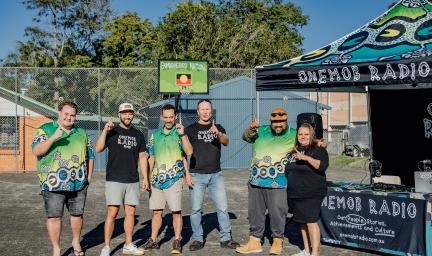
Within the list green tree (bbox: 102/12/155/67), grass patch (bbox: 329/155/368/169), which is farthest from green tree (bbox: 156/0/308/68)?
grass patch (bbox: 329/155/368/169)

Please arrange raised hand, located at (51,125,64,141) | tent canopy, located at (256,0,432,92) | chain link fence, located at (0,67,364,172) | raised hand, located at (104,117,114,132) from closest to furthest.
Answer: raised hand, located at (51,125,64,141) → raised hand, located at (104,117,114,132) → tent canopy, located at (256,0,432,92) → chain link fence, located at (0,67,364,172)

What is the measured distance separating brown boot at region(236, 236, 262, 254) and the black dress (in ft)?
2.77

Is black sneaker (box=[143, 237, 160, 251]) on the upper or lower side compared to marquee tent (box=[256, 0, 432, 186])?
lower

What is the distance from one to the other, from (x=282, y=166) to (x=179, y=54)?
24926 millimetres

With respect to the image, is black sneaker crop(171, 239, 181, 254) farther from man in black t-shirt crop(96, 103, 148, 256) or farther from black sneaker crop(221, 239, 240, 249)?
black sneaker crop(221, 239, 240, 249)

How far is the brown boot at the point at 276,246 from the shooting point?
6.20 m

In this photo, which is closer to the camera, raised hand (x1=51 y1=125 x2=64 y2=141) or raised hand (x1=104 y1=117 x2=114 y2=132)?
raised hand (x1=51 y1=125 x2=64 y2=141)

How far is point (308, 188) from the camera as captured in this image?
5.67m

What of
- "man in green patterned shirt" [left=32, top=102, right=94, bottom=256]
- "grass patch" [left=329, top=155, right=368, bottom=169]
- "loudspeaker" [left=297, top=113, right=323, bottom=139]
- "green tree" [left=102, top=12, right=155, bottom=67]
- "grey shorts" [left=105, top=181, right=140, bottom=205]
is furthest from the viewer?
"green tree" [left=102, top=12, right=155, bottom=67]

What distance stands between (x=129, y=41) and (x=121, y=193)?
92.2 feet

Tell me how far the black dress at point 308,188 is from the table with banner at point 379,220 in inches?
36.6

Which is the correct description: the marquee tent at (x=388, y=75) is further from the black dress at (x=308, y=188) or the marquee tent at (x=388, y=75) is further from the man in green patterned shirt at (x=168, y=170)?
the man in green patterned shirt at (x=168, y=170)

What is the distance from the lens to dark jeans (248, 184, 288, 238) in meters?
6.21

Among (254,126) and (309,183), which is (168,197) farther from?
(309,183)
